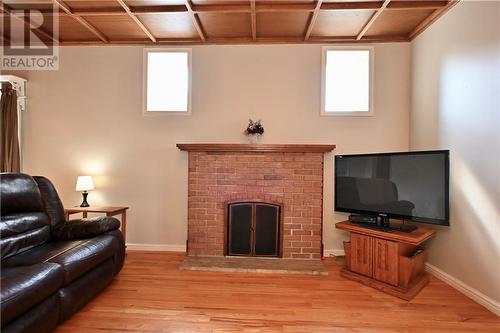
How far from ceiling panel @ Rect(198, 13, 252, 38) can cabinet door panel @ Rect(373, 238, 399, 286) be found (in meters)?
2.84

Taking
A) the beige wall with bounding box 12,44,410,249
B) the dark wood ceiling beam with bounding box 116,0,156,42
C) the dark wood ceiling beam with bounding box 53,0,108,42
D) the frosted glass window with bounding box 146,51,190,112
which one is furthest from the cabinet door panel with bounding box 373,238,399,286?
the dark wood ceiling beam with bounding box 53,0,108,42

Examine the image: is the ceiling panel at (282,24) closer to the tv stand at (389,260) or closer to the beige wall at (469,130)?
the beige wall at (469,130)

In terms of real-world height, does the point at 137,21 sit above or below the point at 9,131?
above

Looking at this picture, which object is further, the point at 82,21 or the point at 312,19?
the point at 82,21

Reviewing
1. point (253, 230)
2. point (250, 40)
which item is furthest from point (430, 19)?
point (253, 230)

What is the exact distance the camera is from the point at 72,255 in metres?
2.03

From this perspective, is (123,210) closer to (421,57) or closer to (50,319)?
(50,319)

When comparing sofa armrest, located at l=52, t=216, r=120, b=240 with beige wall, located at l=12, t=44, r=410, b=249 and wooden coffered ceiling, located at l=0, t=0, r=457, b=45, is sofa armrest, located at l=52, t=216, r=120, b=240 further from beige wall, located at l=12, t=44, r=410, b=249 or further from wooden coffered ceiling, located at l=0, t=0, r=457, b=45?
wooden coffered ceiling, located at l=0, t=0, r=457, b=45

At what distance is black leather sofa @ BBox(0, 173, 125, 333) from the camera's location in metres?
1.59

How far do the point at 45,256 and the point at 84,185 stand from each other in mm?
1508

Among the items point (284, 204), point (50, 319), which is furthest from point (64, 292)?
point (284, 204)

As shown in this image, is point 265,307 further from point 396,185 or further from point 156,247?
point 156,247

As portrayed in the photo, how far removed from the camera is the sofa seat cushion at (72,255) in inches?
76.2

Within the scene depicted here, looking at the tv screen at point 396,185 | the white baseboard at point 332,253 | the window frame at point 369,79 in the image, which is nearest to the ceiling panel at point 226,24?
the window frame at point 369,79
